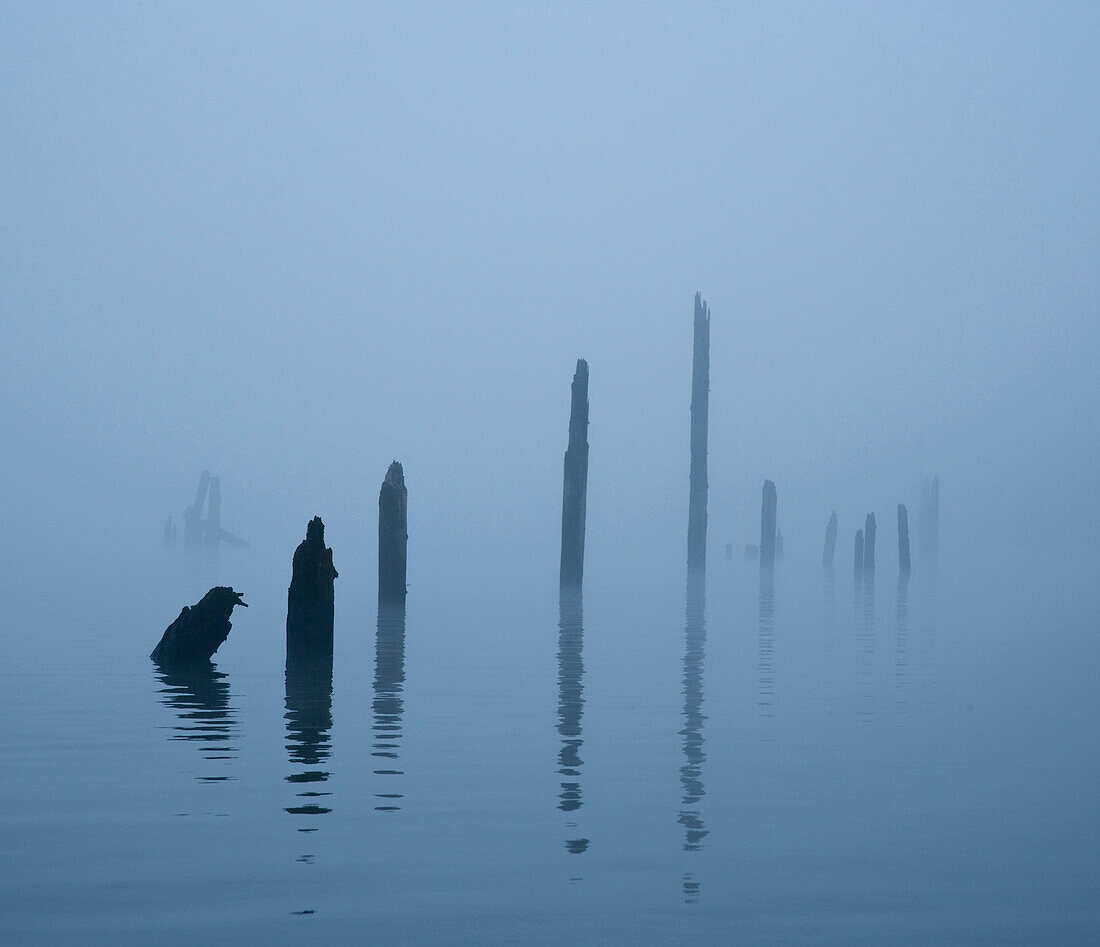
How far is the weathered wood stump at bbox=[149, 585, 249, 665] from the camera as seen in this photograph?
42.8 feet

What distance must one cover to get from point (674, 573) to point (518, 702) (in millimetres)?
31442

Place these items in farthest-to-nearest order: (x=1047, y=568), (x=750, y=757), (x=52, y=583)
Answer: (x=1047, y=568) < (x=52, y=583) < (x=750, y=757)

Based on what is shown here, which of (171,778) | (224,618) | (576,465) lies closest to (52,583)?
(576,465)

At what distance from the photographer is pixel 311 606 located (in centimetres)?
1323

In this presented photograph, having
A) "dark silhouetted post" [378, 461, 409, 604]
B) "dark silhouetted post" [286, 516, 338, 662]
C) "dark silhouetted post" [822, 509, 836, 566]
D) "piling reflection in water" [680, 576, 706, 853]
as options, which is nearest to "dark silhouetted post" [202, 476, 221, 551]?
"dark silhouetted post" [822, 509, 836, 566]

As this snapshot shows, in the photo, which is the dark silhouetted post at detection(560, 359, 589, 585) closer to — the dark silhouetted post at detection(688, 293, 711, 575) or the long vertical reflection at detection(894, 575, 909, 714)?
the long vertical reflection at detection(894, 575, 909, 714)

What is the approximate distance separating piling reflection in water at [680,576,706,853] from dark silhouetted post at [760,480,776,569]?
20324 mm

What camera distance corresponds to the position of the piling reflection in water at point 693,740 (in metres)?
6.63

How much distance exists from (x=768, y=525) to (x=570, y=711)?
30.3 m

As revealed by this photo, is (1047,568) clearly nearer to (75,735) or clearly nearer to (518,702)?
(518,702)

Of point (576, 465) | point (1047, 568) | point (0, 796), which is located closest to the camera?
point (0, 796)

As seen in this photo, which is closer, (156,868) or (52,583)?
(156,868)

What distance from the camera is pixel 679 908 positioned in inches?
208

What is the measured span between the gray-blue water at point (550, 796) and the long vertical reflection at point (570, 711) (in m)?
0.03
